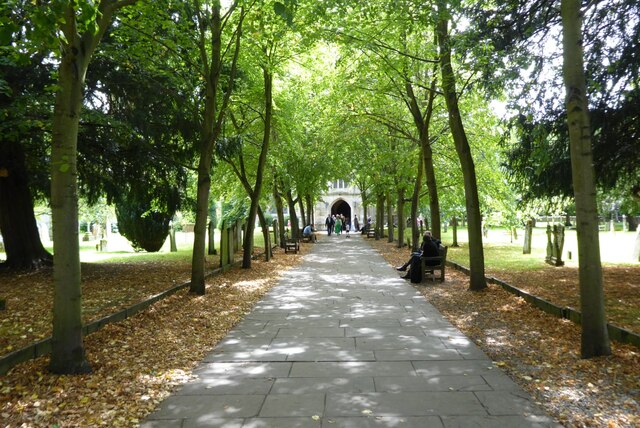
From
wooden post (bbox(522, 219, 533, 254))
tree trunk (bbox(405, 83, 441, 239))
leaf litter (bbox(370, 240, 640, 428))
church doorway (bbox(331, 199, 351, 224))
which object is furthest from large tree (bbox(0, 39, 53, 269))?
church doorway (bbox(331, 199, 351, 224))

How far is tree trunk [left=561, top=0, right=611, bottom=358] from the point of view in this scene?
5523mm

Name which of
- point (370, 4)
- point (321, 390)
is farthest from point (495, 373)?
point (370, 4)

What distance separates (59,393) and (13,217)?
1158 centimetres

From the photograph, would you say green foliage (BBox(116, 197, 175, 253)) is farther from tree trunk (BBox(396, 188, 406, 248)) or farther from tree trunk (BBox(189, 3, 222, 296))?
tree trunk (BBox(189, 3, 222, 296))

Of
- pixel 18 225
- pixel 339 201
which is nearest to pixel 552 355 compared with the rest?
pixel 18 225

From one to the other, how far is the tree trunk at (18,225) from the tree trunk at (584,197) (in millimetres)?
13567

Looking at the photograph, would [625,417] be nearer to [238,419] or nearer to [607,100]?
[238,419]

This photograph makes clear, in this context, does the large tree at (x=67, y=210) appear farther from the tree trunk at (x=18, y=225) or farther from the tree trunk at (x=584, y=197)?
the tree trunk at (x=18, y=225)

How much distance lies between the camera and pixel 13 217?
1415 cm

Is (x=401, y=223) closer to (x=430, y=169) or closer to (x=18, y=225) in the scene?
(x=430, y=169)

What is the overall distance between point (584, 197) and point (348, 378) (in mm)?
3310

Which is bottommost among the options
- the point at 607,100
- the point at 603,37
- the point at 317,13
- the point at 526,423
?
the point at 526,423

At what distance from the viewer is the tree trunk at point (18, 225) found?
Result: 13.9m

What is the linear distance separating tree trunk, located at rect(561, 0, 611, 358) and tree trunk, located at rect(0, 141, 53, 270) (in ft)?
44.5
